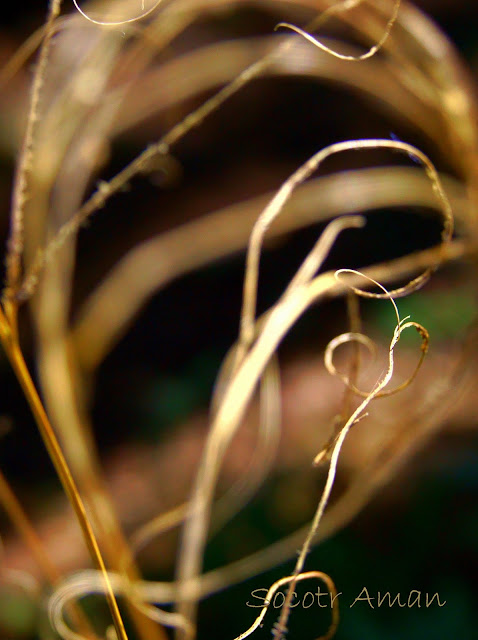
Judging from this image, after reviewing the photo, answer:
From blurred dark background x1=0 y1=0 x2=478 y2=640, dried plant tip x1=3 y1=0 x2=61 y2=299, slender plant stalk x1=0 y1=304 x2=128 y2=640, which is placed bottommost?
slender plant stalk x1=0 y1=304 x2=128 y2=640

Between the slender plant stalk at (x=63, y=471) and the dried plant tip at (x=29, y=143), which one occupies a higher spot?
the dried plant tip at (x=29, y=143)

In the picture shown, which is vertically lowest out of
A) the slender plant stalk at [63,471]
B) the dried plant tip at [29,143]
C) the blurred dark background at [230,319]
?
the slender plant stalk at [63,471]

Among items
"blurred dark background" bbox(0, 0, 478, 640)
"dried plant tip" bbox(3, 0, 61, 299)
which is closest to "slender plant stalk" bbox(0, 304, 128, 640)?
"dried plant tip" bbox(3, 0, 61, 299)

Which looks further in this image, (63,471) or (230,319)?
(230,319)

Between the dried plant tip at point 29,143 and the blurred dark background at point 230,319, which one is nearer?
the dried plant tip at point 29,143

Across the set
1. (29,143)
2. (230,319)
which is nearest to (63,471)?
(29,143)

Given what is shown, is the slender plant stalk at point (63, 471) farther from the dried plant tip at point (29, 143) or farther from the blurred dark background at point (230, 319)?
the blurred dark background at point (230, 319)

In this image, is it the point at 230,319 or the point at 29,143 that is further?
the point at 230,319

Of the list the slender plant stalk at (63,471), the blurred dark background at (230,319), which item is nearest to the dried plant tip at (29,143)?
the slender plant stalk at (63,471)

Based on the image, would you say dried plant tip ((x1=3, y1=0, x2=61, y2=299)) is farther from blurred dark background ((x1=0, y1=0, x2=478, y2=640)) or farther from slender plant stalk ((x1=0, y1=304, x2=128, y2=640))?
blurred dark background ((x1=0, y1=0, x2=478, y2=640))

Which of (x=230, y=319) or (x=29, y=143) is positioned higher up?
(x=230, y=319)

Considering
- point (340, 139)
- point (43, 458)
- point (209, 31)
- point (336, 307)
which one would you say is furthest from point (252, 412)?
point (209, 31)

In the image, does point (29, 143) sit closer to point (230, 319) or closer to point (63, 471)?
point (63, 471)
